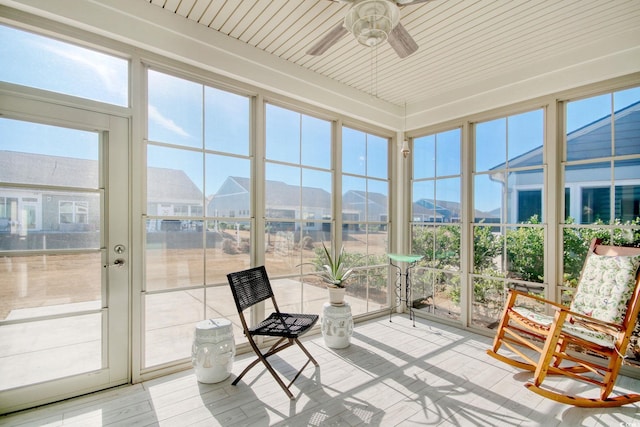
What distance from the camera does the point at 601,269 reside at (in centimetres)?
278

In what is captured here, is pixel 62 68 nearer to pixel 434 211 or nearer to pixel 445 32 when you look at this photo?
pixel 445 32

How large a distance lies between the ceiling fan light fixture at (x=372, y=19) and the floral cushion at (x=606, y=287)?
275cm

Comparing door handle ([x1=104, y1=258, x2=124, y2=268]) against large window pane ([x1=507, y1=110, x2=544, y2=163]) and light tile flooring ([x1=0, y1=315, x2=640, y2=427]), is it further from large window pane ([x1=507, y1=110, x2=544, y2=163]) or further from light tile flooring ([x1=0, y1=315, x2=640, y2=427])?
large window pane ([x1=507, y1=110, x2=544, y2=163])

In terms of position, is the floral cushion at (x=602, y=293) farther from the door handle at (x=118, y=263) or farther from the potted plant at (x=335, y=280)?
the door handle at (x=118, y=263)

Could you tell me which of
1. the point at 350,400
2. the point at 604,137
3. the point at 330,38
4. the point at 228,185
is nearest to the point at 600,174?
the point at 604,137

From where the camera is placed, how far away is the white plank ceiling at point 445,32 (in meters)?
2.52

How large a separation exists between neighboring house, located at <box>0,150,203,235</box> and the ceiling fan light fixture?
2.07 metres

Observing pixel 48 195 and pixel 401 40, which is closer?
pixel 401 40

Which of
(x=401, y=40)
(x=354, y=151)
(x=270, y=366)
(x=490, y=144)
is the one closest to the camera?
(x=401, y=40)

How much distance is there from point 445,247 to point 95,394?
4.04 m

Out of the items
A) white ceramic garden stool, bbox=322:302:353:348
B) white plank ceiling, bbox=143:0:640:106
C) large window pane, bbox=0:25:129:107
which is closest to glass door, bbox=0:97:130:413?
large window pane, bbox=0:25:129:107

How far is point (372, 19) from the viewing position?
6.29 ft

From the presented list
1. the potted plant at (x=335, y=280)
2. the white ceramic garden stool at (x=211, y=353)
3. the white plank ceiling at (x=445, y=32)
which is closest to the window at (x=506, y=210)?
the white plank ceiling at (x=445, y=32)

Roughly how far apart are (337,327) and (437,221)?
2.09m
